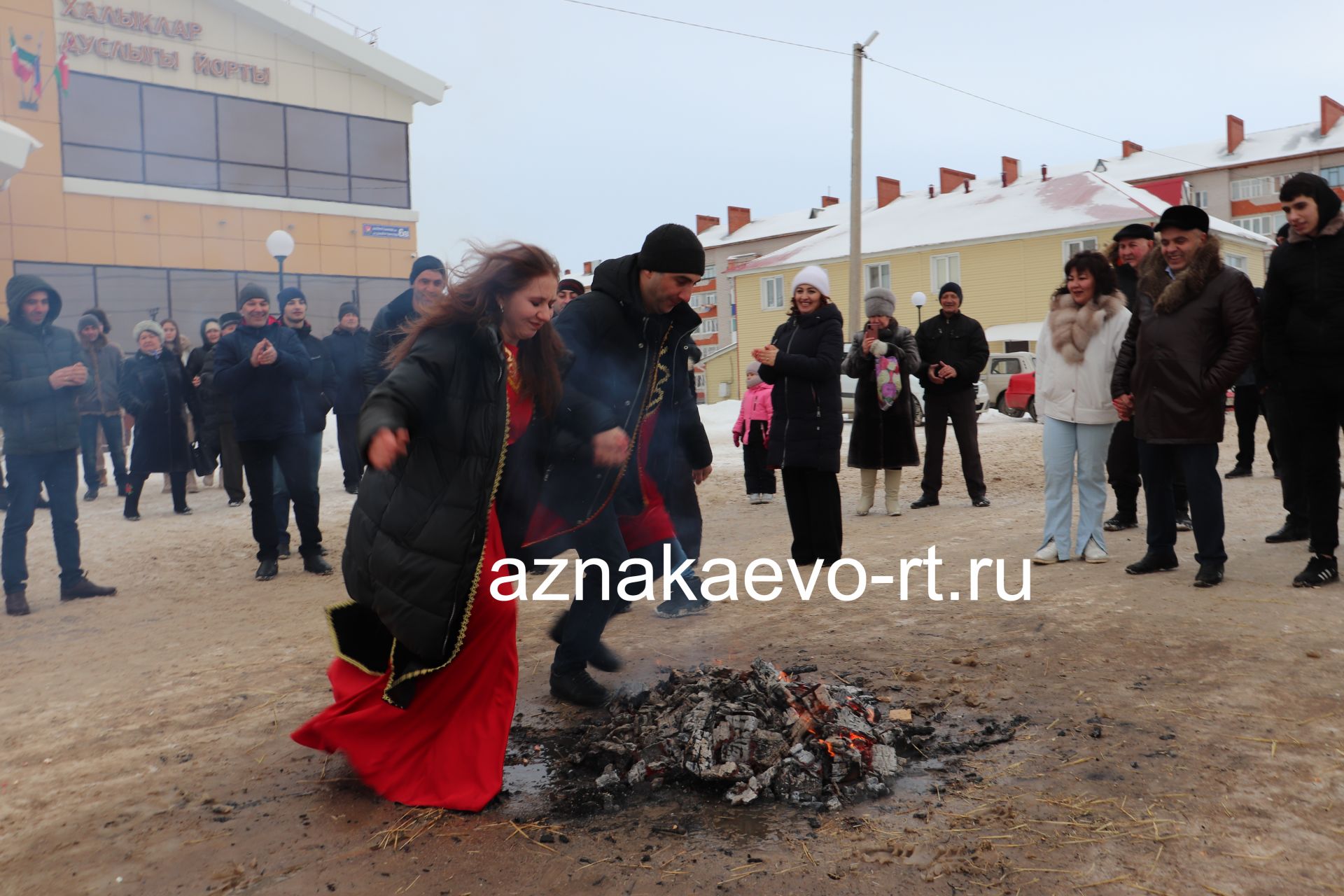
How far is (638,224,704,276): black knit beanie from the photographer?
4297mm

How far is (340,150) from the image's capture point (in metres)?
26.0

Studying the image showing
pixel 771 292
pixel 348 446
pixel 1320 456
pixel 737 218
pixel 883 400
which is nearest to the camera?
pixel 1320 456

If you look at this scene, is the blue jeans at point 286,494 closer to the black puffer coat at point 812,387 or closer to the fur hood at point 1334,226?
the black puffer coat at point 812,387

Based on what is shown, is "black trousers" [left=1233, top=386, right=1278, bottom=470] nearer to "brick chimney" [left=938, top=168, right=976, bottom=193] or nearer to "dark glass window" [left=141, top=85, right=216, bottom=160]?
"dark glass window" [left=141, top=85, right=216, bottom=160]

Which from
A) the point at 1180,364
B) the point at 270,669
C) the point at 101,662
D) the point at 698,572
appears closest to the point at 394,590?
the point at 270,669

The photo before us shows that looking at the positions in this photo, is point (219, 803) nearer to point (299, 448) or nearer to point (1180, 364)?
point (299, 448)

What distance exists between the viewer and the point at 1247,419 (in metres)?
10.7

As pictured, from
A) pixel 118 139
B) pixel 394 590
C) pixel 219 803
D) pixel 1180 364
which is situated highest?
pixel 118 139

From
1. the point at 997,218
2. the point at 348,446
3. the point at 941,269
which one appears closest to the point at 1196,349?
the point at 348,446

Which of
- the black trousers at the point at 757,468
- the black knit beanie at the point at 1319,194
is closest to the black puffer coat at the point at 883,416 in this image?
the black trousers at the point at 757,468

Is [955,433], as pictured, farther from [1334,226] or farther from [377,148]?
[377,148]

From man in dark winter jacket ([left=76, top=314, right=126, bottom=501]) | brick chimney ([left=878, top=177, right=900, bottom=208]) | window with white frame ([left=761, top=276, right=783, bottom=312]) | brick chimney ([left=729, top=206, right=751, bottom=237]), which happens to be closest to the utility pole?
man in dark winter jacket ([left=76, top=314, right=126, bottom=501])

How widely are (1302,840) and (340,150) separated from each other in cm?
2639

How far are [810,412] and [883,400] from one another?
3.19 m
